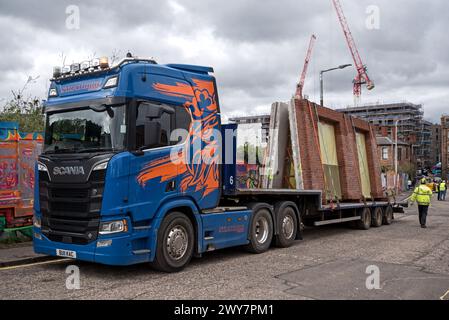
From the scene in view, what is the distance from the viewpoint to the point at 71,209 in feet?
22.7

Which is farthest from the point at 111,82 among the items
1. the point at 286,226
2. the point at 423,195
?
the point at 423,195

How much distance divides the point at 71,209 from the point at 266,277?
3.20m

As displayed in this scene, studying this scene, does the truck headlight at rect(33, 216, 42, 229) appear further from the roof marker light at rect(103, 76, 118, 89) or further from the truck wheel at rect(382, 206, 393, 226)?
the truck wheel at rect(382, 206, 393, 226)

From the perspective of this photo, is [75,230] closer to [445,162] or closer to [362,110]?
[445,162]

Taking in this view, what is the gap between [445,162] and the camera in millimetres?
105375

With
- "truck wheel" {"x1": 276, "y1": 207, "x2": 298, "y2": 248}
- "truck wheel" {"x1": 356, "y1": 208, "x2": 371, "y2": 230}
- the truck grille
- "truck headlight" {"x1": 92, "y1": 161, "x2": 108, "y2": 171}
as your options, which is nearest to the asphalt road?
"truck wheel" {"x1": 276, "y1": 207, "x2": 298, "y2": 248}

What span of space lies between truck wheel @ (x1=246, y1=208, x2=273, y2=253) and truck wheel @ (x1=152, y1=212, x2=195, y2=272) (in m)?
1.95

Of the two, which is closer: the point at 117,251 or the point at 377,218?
the point at 117,251

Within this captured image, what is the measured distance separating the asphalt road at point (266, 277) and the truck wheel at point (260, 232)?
20 centimetres

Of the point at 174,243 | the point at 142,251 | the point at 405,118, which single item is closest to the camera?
the point at 142,251

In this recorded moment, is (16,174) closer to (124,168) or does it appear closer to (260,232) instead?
(124,168)

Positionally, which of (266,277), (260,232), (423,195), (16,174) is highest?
(16,174)

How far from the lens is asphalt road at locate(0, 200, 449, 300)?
614cm
